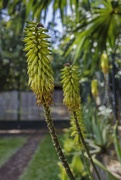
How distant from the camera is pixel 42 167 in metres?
4.68

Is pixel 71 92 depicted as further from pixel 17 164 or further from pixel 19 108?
pixel 19 108

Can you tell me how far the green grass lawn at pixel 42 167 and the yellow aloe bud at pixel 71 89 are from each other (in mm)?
2940

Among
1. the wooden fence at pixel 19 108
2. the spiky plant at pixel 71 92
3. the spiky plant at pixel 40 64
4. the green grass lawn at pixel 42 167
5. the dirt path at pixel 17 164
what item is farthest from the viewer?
the wooden fence at pixel 19 108

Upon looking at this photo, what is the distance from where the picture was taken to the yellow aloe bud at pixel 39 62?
0.94 metres

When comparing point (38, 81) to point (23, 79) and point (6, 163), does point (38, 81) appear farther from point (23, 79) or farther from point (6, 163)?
point (23, 79)

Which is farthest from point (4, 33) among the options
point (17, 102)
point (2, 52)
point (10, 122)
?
point (10, 122)

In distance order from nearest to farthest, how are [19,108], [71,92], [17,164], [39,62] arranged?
[39,62]
[71,92]
[17,164]
[19,108]

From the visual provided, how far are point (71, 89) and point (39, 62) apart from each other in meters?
0.28

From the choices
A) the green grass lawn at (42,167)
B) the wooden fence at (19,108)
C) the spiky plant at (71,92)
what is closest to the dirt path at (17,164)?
the green grass lawn at (42,167)

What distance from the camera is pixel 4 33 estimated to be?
1024 cm

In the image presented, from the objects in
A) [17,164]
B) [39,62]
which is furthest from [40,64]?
[17,164]

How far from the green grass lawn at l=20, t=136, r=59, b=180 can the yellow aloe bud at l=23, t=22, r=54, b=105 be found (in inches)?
125

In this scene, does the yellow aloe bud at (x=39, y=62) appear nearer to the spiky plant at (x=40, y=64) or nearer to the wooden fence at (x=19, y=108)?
the spiky plant at (x=40, y=64)

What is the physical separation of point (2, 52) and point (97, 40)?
750 centimetres
